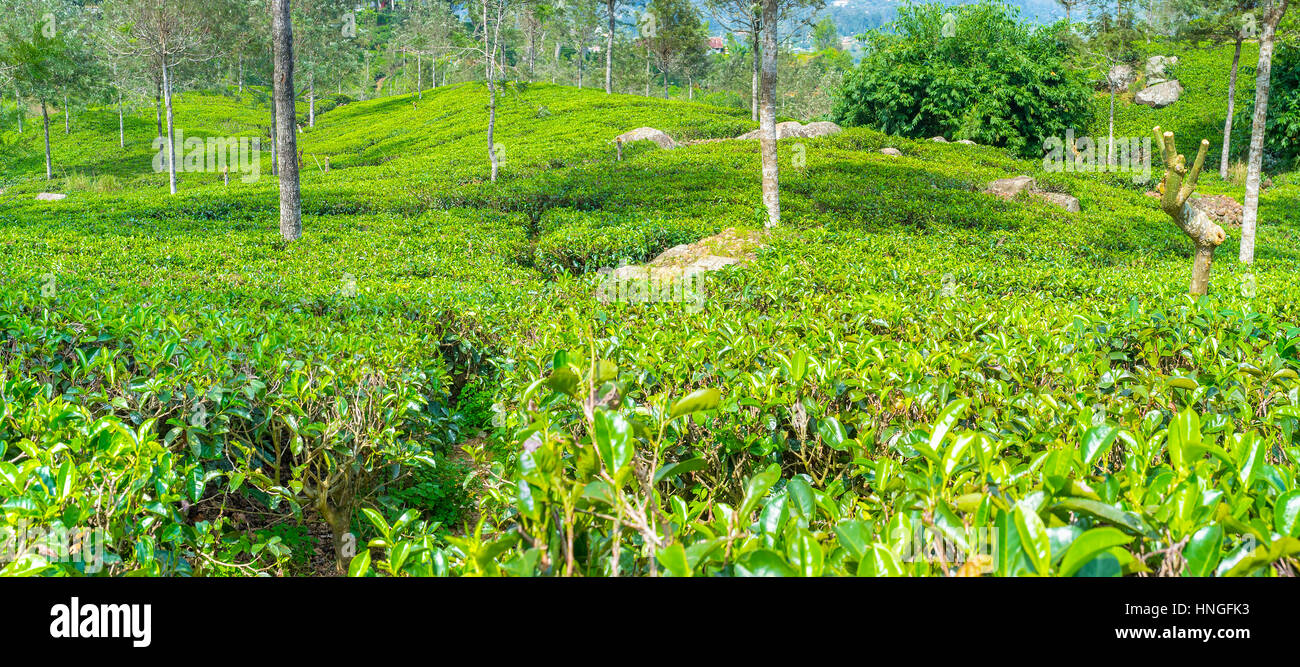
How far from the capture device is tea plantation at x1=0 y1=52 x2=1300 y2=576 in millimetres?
1483

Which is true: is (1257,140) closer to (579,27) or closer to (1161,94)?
(1161,94)

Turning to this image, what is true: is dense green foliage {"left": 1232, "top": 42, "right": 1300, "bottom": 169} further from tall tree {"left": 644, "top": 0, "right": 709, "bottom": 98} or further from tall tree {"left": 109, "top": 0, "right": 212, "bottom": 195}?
tall tree {"left": 109, "top": 0, "right": 212, "bottom": 195}

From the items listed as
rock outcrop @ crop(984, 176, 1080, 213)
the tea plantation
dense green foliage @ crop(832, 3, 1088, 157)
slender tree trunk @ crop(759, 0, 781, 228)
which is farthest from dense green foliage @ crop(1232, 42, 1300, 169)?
slender tree trunk @ crop(759, 0, 781, 228)

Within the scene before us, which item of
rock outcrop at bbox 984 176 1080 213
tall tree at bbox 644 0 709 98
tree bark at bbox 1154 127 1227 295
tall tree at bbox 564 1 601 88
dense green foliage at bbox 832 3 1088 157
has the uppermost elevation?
tall tree at bbox 564 1 601 88

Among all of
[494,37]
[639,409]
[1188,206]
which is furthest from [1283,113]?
[639,409]

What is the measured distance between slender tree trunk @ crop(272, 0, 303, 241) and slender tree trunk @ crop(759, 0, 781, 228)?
8.36 m

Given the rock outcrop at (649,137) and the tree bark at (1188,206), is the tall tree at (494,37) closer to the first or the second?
the rock outcrop at (649,137)

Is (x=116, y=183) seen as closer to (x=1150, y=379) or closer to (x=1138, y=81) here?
(x=1150, y=379)

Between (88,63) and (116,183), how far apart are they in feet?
17.1

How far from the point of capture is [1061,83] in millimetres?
28781

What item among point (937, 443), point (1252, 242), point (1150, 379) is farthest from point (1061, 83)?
point (937, 443)

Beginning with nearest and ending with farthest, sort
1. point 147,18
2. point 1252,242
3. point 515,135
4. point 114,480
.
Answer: point 114,480 → point 1252,242 → point 147,18 → point 515,135

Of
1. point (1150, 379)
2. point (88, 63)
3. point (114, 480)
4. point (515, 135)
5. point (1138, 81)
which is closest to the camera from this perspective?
point (114, 480)

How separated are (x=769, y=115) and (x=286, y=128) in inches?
344
